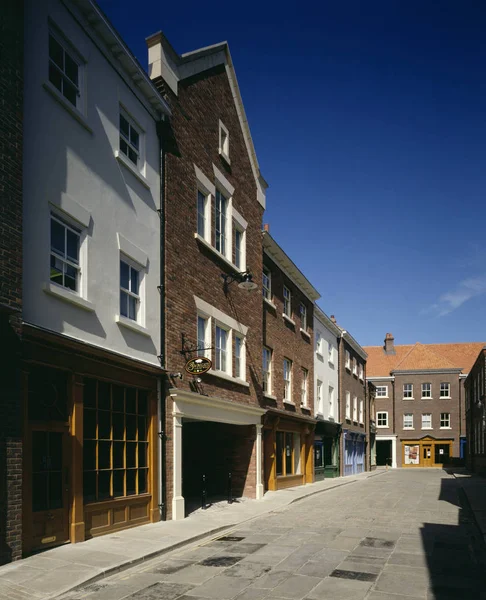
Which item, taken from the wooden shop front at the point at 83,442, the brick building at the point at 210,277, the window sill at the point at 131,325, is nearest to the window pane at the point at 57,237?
the wooden shop front at the point at 83,442

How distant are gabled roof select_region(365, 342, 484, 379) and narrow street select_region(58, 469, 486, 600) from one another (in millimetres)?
48389

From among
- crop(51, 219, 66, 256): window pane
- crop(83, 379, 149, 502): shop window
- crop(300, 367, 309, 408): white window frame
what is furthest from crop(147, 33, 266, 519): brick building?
crop(300, 367, 309, 408): white window frame

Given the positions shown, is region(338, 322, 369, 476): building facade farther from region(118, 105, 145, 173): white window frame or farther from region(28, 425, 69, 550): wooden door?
region(28, 425, 69, 550): wooden door

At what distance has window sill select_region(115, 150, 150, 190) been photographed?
41.9 feet

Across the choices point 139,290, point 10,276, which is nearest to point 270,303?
point 139,290

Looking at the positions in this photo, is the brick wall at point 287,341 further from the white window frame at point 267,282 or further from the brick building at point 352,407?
the brick building at point 352,407

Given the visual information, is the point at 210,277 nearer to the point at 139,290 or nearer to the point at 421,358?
the point at 139,290

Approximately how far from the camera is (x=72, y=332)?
10.8 m

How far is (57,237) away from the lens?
1070 centimetres

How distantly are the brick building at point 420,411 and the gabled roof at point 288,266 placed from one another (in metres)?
34.5

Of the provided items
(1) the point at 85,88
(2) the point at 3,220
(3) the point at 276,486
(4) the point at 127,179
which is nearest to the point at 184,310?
(4) the point at 127,179

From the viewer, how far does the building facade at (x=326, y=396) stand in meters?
31.5

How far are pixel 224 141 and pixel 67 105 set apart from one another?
346 inches

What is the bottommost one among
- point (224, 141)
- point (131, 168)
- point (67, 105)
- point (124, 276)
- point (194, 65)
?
point (124, 276)
